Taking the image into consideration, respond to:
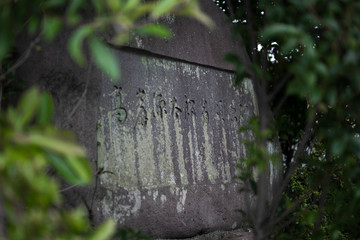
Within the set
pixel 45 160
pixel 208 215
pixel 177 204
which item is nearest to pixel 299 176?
pixel 208 215

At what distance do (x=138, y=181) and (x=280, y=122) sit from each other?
1306mm

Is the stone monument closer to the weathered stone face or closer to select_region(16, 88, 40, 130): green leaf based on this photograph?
the weathered stone face

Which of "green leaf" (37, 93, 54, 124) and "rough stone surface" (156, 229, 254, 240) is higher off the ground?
"green leaf" (37, 93, 54, 124)

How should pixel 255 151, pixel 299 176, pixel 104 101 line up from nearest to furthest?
pixel 255 151
pixel 104 101
pixel 299 176

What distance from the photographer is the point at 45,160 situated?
1152 mm

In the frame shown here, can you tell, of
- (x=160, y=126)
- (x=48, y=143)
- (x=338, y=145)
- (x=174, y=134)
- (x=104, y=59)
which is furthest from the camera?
Result: (x=174, y=134)

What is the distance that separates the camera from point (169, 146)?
10.7 ft

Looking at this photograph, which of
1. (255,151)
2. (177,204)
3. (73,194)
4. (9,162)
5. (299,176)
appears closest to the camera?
(9,162)

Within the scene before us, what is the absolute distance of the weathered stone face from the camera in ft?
9.40

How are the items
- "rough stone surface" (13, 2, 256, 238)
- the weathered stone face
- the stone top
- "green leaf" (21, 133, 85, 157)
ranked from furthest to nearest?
the stone top
the weathered stone face
"rough stone surface" (13, 2, 256, 238)
"green leaf" (21, 133, 85, 157)

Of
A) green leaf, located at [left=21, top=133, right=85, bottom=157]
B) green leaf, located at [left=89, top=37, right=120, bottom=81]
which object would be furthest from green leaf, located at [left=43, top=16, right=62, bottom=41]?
green leaf, located at [left=21, top=133, right=85, bottom=157]

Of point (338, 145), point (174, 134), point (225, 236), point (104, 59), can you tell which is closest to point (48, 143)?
point (104, 59)

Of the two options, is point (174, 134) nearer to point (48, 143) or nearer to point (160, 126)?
point (160, 126)

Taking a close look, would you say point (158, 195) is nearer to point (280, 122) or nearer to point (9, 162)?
point (280, 122)
